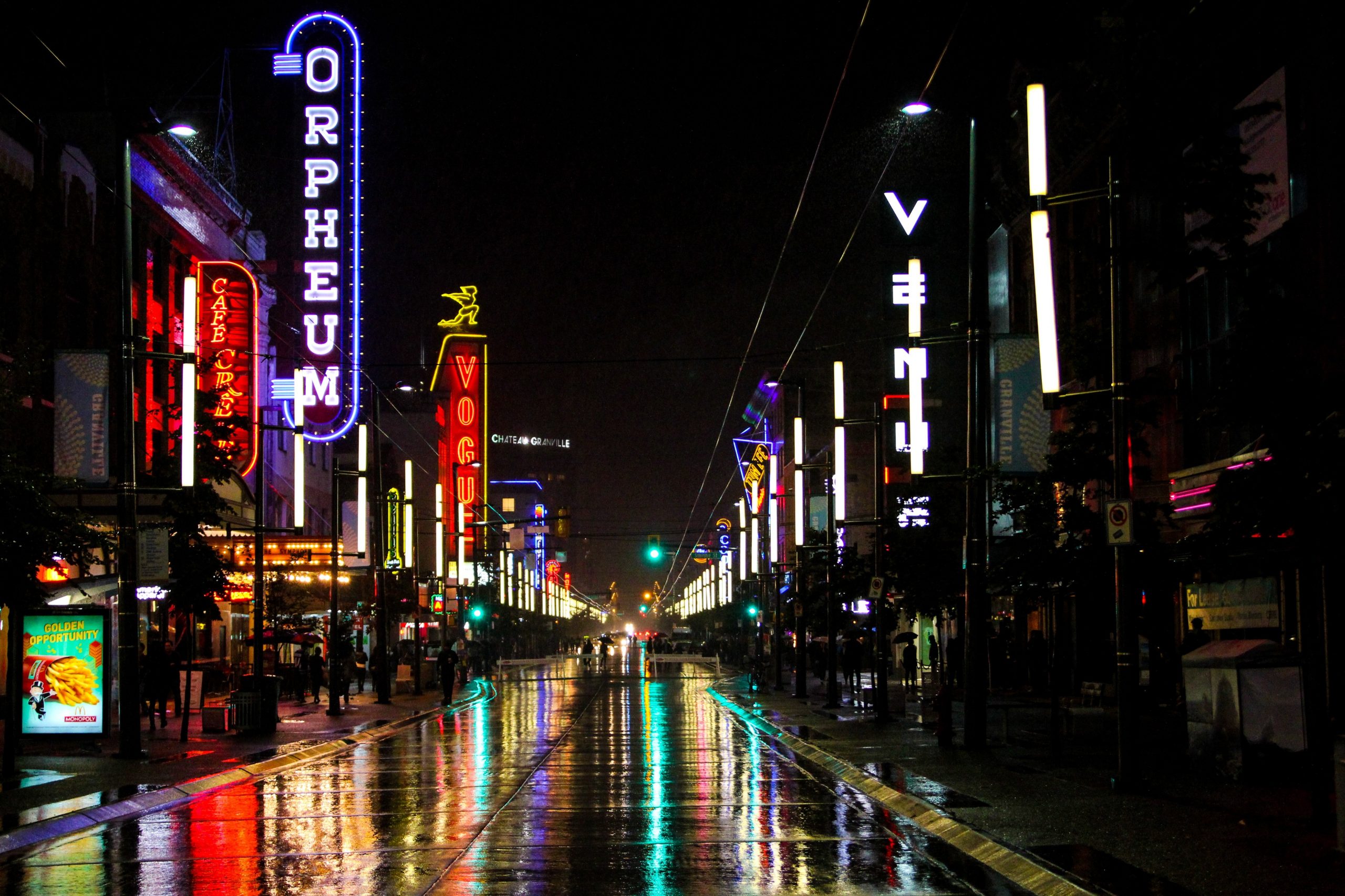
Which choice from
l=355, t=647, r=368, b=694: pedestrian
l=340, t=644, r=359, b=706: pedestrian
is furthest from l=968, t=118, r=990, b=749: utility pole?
l=355, t=647, r=368, b=694: pedestrian

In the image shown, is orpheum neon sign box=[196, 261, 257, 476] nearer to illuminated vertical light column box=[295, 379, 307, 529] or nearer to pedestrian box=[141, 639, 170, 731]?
illuminated vertical light column box=[295, 379, 307, 529]

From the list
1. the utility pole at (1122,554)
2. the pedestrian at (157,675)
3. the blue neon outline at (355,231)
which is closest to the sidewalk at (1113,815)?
the utility pole at (1122,554)

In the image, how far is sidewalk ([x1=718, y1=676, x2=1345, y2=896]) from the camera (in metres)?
11.1

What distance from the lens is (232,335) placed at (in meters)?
43.0

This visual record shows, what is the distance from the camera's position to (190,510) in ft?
95.6

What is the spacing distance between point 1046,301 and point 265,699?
710 inches

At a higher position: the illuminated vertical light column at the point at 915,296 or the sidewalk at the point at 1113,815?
the illuminated vertical light column at the point at 915,296

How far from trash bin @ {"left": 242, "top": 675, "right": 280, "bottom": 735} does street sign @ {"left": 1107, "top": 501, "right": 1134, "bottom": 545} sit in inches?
727

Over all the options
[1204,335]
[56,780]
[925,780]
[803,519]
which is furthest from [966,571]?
[803,519]

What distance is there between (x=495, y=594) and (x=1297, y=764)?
80398mm

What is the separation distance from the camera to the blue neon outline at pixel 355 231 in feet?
157

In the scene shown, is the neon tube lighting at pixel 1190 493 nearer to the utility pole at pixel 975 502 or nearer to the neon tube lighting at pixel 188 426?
the utility pole at pixel 975 502

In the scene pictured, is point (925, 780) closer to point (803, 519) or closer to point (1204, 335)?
point (1204, 335)

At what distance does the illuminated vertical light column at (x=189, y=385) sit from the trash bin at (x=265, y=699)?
5.99 metres
